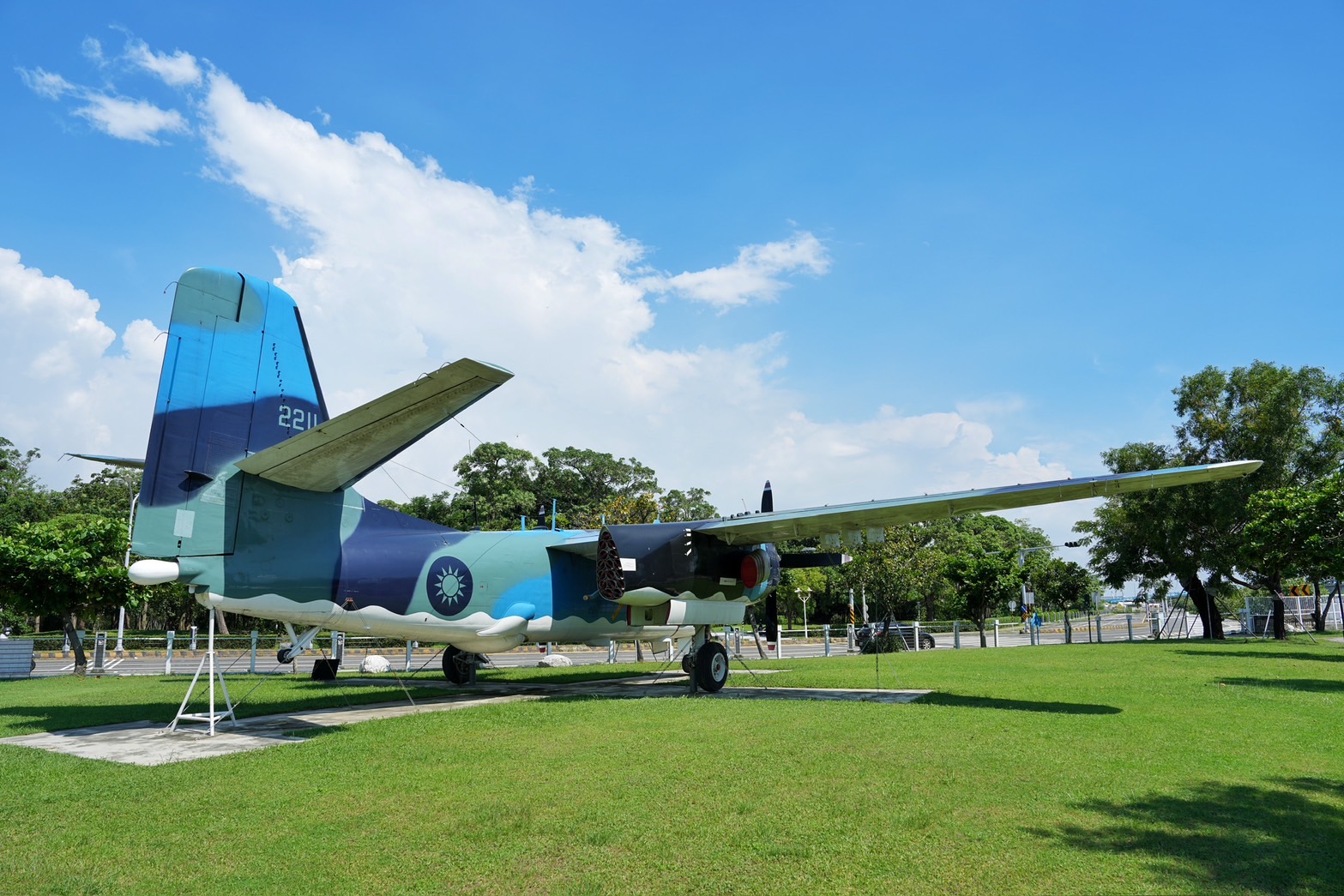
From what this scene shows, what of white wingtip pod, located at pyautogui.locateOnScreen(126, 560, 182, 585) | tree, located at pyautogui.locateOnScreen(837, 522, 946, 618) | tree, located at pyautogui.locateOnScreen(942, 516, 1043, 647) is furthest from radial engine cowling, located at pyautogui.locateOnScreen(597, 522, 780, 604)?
tree, located at pyautogui.locateOnScreen(942, 516, 1043, 647)

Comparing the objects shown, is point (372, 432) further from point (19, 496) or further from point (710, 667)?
point (19, 496)

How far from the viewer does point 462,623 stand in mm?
14555

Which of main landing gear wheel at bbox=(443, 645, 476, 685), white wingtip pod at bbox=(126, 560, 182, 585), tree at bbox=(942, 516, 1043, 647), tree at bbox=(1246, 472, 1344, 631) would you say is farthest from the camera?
tree at bbox=(942, 516, 1043, 647)

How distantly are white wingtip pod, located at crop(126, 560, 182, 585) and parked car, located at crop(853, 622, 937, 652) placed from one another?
24442 millimetres

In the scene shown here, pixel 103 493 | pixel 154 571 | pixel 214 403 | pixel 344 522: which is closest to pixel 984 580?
pixel 344 522

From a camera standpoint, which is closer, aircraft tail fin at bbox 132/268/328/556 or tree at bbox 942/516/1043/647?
aircraft tail fin at bbox 132/268/328/556

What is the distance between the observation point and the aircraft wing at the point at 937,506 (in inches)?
479

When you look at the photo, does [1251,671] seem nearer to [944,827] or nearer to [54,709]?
[944,827]

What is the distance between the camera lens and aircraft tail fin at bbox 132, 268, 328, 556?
1088 centimetres

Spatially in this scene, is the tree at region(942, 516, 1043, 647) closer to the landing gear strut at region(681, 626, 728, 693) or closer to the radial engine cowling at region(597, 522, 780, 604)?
the radial engine cowling at region(597, 522, 780, 604)

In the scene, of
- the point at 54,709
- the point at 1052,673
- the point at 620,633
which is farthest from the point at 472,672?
the point at 1052,673

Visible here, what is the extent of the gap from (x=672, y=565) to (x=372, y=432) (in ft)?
23.2

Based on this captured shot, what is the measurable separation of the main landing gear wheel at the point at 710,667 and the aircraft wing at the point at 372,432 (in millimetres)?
7960

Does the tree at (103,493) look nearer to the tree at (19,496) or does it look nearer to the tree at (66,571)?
the tree at (19,496)
